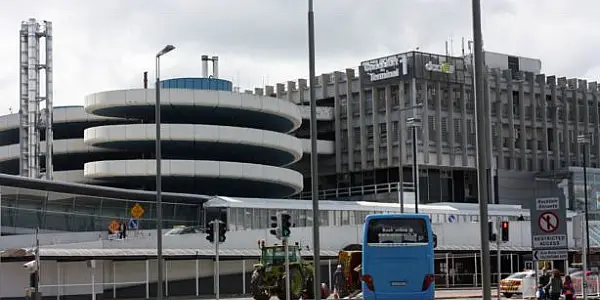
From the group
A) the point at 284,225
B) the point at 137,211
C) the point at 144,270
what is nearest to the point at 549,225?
the point at 284,225

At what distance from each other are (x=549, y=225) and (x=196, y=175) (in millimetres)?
59352

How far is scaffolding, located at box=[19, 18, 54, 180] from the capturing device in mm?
82062

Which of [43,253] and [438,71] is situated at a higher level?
[438,71]

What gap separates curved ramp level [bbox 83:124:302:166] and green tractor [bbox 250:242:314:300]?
4166 cm

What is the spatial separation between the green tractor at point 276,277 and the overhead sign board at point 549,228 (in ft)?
55.2

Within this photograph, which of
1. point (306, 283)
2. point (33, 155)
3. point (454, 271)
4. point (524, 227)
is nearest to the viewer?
point (306, 283)

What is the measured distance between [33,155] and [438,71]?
3776 cm

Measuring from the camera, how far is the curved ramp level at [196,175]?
84.8 m

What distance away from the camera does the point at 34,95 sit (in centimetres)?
8281

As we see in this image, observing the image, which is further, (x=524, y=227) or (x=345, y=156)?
(x=345, y=156)

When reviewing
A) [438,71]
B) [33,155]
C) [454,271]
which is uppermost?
[438,71]

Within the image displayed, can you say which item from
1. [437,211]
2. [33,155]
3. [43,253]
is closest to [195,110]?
[33,155]

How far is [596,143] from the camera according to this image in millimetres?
116250

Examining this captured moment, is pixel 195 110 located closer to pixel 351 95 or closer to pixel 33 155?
pixel 33 155
